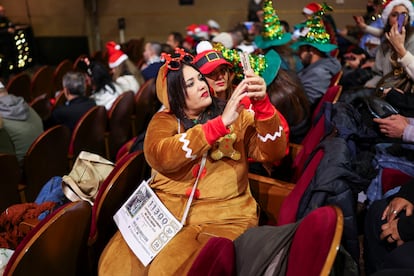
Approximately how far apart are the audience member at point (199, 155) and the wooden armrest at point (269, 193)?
23cm

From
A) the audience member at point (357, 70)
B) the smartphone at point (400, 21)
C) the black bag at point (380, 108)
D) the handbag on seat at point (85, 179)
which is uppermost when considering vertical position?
the smartphone at point (400, 21)

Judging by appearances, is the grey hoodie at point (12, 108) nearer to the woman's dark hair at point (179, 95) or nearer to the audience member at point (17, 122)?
the audience member at point (17, 122)

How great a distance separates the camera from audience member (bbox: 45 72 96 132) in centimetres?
278

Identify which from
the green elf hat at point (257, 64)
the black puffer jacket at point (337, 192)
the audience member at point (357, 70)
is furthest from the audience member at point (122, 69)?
the black puffer jacket at point (337, 192)

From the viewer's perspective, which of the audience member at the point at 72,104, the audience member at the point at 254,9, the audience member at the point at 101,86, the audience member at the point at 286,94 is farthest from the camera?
the audience member at the point at 254,9

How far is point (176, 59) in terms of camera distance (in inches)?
60.1

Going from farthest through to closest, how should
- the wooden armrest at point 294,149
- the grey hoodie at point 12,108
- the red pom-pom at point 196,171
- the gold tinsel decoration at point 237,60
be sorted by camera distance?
the grey hoodie at point 12,108 → the wooden armrest at point 294,149 → the gold tinsel decoration at point 237,60 → the red pom-pom at point 196,171

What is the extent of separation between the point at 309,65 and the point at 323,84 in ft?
0.86

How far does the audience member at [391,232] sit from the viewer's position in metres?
1.24

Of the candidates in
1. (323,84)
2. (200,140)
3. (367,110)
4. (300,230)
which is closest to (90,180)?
(200,140)

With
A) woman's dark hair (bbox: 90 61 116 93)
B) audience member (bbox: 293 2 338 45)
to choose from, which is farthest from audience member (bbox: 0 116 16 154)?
audience member (bbox: 293 2 338 45)

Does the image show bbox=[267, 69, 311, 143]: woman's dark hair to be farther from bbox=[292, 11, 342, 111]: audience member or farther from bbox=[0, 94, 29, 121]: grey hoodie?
bbox=[0, 94, 29, 121]: grey hoodie

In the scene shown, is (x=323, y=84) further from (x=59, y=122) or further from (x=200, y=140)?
(x=59, y=122)

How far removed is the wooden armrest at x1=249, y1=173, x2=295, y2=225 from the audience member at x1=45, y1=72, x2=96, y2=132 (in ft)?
5.04
